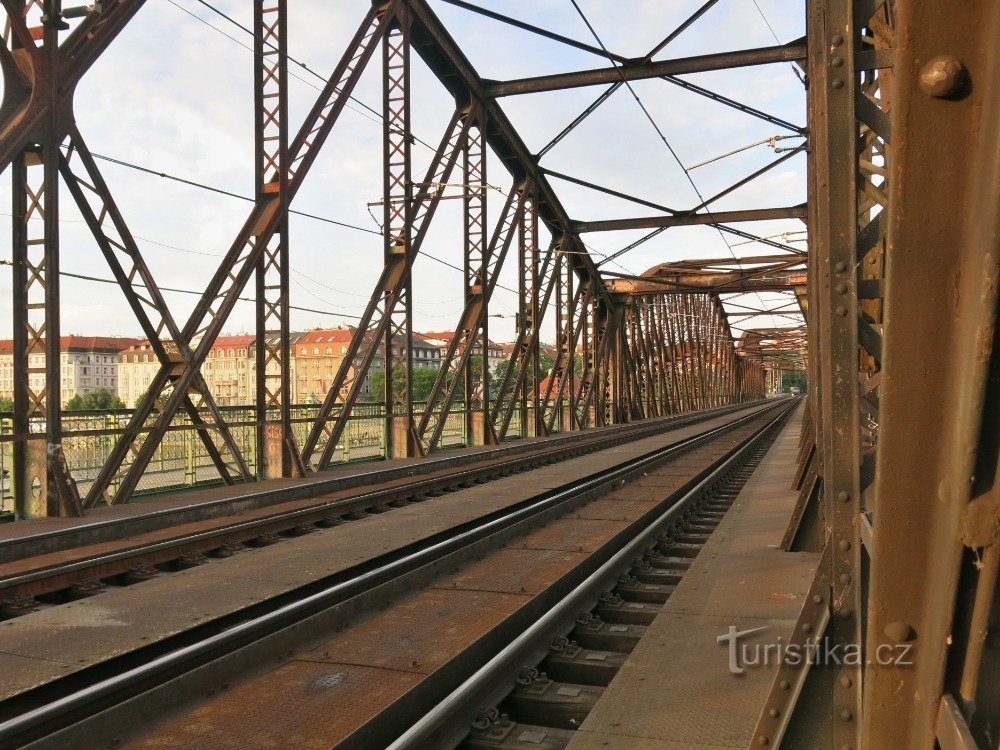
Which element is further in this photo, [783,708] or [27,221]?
[27,221]

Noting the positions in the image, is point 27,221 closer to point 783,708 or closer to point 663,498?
point 663,498

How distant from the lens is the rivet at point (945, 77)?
4.78ft

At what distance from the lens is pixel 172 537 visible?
8.70 metres

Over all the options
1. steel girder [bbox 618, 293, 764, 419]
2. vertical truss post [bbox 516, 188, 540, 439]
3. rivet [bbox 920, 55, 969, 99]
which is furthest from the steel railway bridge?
steel girder [bbox 618, 293, 764, 419]

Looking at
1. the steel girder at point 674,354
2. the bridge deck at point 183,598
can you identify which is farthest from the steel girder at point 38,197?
the steel girder at point 674,354

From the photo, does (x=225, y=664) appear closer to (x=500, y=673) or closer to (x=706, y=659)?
(x=500, y=673)

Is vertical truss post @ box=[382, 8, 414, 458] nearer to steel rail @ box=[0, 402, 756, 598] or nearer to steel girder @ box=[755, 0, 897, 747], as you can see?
steel rail @ box=[0, 402, 756, 598]

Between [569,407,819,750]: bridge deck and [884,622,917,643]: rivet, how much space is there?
6.45 feet

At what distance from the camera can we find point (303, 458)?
14.5 m

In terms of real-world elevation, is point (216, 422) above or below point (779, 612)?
above

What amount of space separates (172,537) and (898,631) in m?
8.22

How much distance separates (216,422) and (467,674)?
8.91 metres

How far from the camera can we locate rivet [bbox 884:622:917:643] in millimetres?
1779

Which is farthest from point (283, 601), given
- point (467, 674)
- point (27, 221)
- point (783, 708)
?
point (27, 221)
